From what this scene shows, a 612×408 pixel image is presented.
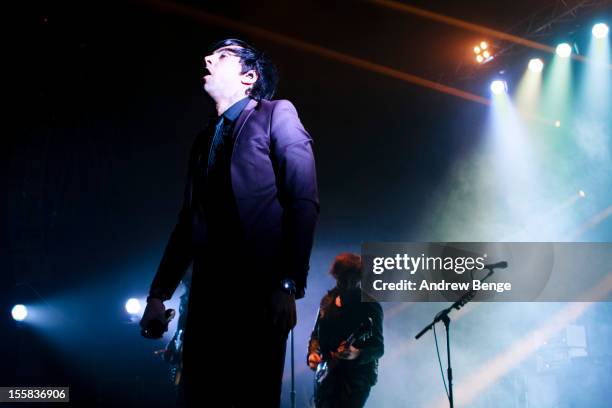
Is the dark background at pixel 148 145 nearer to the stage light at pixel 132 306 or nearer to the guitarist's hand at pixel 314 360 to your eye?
the stage light at pixel 132 306

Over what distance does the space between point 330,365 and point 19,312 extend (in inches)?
199

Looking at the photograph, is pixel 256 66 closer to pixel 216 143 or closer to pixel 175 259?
pixel 216 143

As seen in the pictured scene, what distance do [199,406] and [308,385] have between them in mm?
7716

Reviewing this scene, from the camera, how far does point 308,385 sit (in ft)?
29.3

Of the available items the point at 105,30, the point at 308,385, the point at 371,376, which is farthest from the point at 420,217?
the point at 105,30

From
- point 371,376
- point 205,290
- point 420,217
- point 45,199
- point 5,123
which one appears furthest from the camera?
point 420,217

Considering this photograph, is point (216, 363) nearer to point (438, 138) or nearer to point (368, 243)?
point (368, 243)

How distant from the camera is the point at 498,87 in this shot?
894 cm

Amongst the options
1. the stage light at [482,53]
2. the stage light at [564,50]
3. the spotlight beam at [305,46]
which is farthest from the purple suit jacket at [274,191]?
the stage light at [564,50]

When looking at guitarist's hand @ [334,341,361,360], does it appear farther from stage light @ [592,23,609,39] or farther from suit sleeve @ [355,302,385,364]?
stage light @ [592,23,609,39]

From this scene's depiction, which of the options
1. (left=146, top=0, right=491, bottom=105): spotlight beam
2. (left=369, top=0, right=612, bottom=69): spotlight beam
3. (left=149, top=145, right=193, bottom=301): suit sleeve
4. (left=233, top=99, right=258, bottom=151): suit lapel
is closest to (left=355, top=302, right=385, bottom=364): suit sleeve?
(left=149, top=145, right=193, bottom=301): suit sleeve

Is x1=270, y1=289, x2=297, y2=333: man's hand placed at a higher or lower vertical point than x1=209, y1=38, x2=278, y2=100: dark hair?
lower

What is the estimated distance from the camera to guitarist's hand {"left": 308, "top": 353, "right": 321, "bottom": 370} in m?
A: 5.10

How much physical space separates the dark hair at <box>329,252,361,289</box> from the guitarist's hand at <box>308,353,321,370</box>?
28.2 inches
